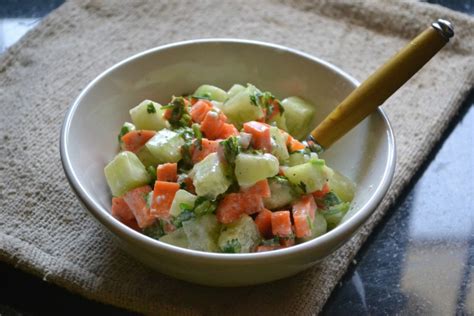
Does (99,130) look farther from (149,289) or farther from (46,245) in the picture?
(149,289)

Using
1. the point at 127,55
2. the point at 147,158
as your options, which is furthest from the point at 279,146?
the point at 127,55

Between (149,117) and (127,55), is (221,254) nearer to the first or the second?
(149,117)

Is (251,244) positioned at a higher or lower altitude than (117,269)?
higher

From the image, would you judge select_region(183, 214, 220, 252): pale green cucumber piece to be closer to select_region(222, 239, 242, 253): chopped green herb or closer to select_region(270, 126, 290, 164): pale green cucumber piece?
select_region(222, 239, 242, 253): chopped green herb

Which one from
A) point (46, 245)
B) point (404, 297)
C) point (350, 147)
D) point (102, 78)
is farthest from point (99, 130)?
point (404, 297)

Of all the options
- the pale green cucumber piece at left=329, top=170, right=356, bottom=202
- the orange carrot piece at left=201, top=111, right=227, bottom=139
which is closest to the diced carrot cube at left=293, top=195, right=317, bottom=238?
the pale green cucumber piece at left=329, top=170, right=356, bottom=202
